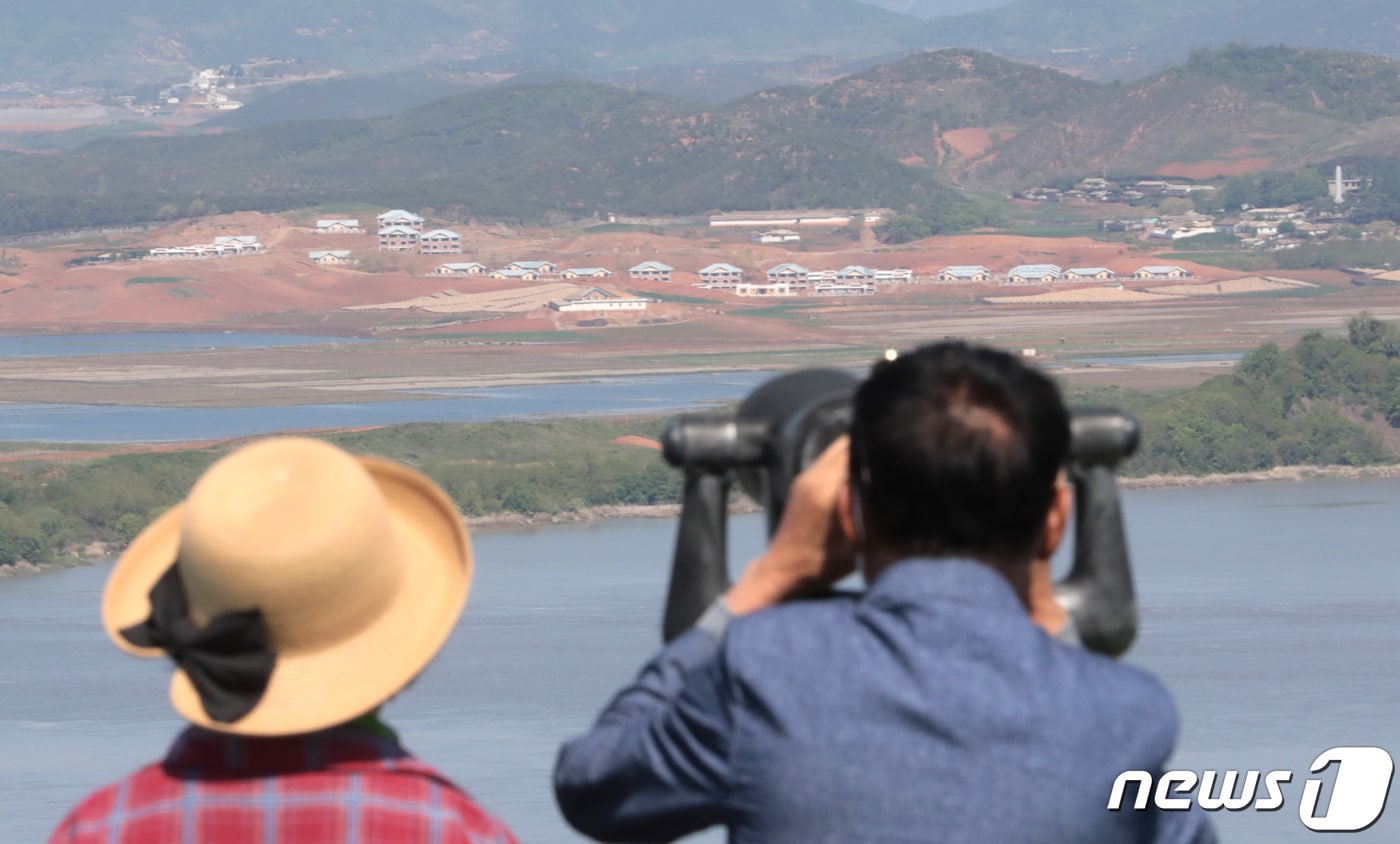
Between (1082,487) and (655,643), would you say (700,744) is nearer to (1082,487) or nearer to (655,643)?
(1082,487)

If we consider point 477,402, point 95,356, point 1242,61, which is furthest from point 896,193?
point 477,402

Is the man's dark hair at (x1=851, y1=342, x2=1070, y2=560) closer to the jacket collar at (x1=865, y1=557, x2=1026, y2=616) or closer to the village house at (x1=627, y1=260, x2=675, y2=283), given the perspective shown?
the jacket collar at (x1=865, y1=557, x2=1026, y2=616)

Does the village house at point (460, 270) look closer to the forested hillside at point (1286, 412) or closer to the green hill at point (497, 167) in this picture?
the green hill at point (497, 167)

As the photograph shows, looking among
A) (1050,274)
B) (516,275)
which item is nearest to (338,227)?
(516,275)

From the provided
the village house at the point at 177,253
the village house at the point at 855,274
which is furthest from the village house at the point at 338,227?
the village house at the point at 855,274

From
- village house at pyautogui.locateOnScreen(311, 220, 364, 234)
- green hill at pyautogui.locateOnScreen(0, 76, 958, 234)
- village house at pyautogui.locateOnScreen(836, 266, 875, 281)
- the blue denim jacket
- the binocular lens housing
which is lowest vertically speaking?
village house at pyautogui.locateOnScreen(836, 266, 875, 281)

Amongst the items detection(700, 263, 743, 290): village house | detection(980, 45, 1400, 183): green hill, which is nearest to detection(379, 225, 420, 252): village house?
detection(700, 263, 743, 290): village house

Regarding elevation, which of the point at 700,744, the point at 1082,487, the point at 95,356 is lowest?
the point at 95,356
